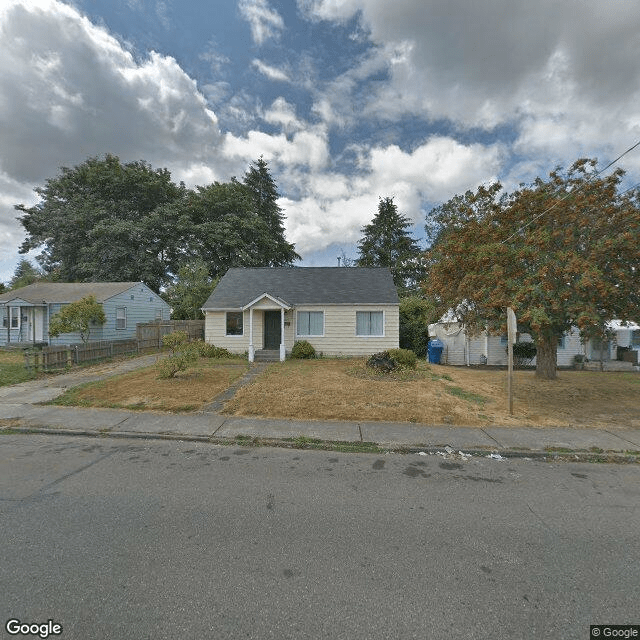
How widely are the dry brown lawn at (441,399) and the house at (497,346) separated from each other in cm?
431

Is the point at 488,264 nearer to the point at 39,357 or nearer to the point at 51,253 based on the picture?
the point at 39,357

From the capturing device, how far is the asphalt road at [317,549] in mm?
2258

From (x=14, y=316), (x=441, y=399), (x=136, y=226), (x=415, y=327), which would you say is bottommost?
(x=441, y=399)

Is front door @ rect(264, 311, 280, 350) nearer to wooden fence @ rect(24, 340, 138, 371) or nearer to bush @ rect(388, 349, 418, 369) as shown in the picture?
bush @ rect(388, 349, 418, 369)

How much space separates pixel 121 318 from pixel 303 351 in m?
13.4

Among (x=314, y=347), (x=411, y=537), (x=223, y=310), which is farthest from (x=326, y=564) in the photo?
(x=223, y=310)

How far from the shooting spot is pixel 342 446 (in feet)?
18.2

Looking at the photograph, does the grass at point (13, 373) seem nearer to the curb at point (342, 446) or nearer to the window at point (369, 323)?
the curb at point (342, 446)

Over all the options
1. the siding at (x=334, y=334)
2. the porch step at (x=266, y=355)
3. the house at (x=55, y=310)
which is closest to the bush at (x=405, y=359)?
the siding at (x=334, y=334)

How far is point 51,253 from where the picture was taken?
33.0 m

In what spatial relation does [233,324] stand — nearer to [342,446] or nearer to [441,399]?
[441,399]

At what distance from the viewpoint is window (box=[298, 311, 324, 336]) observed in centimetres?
1680

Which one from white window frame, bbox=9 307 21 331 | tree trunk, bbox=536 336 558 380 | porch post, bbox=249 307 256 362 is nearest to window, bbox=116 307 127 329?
white window frame, bbox=9 307 21 331

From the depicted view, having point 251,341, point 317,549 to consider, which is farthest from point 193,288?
point 317,549
